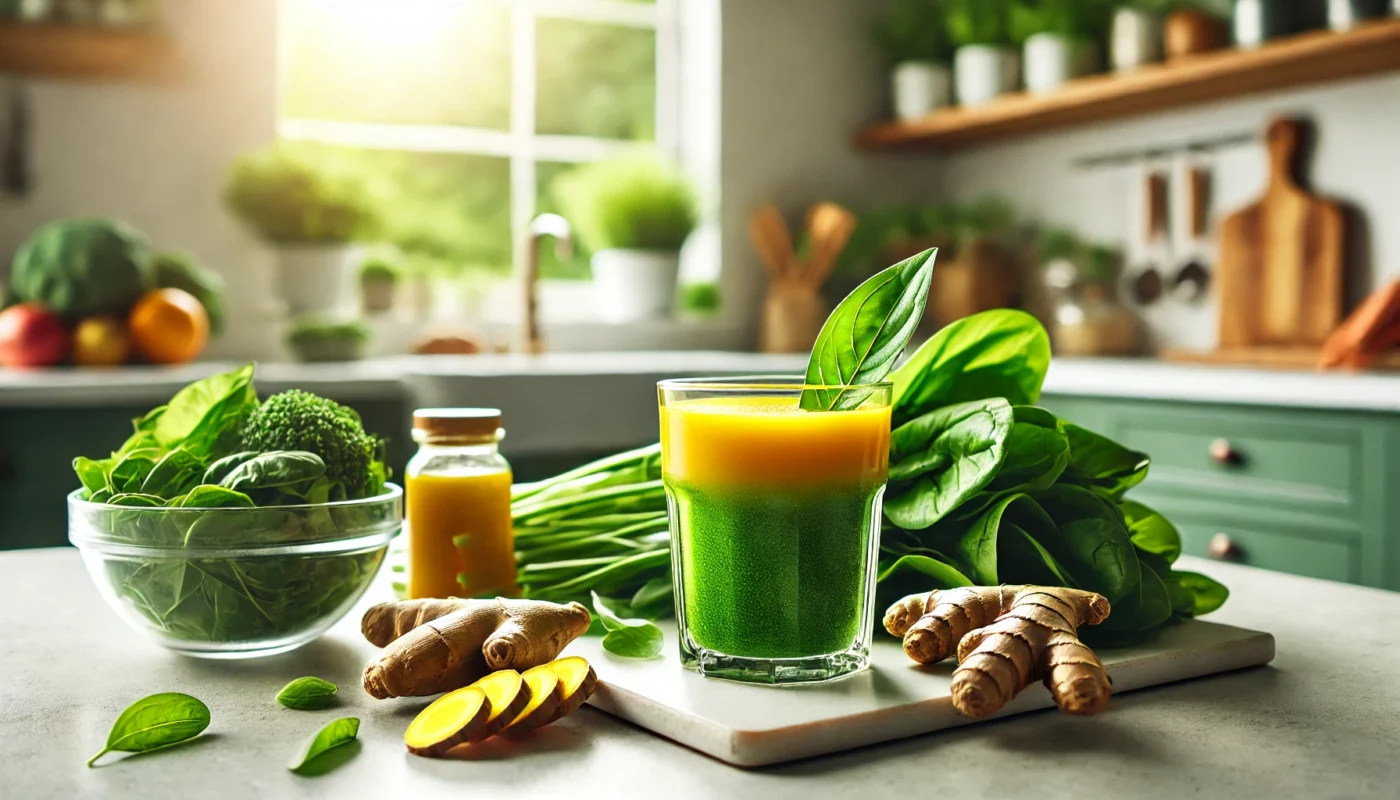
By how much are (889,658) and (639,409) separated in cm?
237

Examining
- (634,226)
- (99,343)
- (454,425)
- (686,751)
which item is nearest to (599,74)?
(634,226)

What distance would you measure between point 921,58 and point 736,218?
0.77 metres

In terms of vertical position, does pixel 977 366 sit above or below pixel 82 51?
below

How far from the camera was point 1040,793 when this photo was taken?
551 mm

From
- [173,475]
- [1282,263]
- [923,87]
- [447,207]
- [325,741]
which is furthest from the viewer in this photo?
[447,207]

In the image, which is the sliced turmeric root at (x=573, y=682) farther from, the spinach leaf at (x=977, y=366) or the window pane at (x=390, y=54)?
the window pane at (x=390, y=54)

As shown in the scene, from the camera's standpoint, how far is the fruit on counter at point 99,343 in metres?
2.72

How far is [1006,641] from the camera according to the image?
0.63 meters

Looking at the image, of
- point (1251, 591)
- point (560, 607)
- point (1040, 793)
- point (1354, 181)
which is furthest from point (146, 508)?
point (1354, 181)

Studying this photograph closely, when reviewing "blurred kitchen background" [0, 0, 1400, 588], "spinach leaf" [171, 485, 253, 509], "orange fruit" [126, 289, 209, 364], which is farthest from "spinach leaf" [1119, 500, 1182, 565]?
"orange fruit" [126, 289, 209, 364]

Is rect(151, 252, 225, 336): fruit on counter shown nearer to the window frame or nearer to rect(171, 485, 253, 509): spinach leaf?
the window frame

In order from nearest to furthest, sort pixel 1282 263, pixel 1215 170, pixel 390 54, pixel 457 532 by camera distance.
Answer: pixel 457 532 < pixel 1282 263 < pixel 1215 170 < pixel 390 54

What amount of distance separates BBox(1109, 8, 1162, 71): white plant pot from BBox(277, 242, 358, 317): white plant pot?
205cm

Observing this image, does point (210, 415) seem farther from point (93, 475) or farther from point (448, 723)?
point (448, 723)
